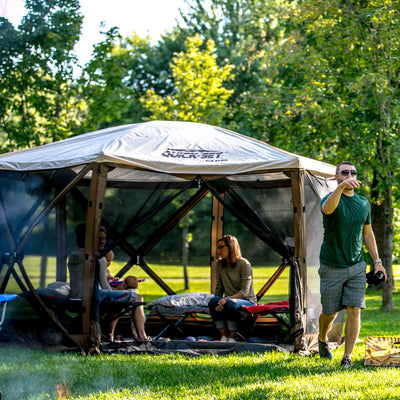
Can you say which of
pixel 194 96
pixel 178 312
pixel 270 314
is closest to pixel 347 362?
pixel 270 314

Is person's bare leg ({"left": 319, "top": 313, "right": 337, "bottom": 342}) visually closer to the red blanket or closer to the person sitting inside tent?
the red blanket

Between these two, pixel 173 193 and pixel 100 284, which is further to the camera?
pixel 173 193

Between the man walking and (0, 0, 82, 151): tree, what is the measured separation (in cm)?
357

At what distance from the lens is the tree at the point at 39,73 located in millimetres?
7938

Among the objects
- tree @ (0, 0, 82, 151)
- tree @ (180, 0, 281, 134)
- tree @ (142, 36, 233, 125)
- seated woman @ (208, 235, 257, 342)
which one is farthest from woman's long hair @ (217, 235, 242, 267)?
tree @ (180, 0, 281, 134)

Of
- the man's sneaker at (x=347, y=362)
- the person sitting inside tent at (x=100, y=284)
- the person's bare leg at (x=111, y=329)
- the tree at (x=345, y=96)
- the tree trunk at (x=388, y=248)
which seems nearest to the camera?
the man's sneaker at (x=347, y=362)

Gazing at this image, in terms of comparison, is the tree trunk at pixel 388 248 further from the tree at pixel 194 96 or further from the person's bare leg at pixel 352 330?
the person's bare leg at pixel 352 330

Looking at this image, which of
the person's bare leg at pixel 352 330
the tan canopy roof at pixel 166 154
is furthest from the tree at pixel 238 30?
the person's bare leg at pixel 352 330

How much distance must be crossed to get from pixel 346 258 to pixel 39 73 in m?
6.28

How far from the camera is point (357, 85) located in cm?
1002

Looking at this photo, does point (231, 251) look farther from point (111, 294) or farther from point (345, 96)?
point (345, 96)

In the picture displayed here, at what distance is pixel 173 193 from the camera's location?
7.97m

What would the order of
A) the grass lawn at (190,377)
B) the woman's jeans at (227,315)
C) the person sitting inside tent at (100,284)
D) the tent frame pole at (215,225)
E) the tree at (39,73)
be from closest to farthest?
1. the grass lawn at (190,377)
2. the person sitting inside tent at (100,284)
3. the woman's jeans at (227,315)
4. the tree at (39,73)
5. the tent frame pole at (215,225)

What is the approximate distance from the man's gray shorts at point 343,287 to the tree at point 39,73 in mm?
3874
